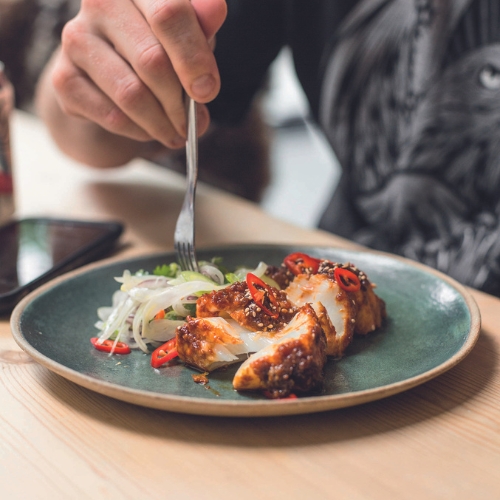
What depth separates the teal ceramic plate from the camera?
0.97 meters

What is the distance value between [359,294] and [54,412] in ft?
2.15

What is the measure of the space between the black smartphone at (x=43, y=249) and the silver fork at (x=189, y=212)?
1.26ft

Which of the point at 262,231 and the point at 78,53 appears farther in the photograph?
the point at 262,231

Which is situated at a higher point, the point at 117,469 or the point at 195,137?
the point at 195,137

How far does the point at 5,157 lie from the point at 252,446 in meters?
1.51

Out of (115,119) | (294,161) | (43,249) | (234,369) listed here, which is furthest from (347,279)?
(294,161)

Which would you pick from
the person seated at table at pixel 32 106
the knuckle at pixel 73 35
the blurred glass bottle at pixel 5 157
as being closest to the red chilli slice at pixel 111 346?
the knuckle at pixel 73 35

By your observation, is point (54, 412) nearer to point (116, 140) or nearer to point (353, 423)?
point (353, 423)

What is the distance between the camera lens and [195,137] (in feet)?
4.89

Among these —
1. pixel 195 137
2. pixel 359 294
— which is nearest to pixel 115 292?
pixel 195 137

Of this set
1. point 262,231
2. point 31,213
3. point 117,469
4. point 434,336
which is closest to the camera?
point 117,469

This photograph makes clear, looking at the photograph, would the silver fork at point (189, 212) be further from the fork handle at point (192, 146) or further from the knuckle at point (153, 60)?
the knuckle at point (153, 60)

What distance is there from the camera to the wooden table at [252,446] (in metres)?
0.87

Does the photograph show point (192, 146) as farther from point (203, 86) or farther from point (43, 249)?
point (43, 249)
